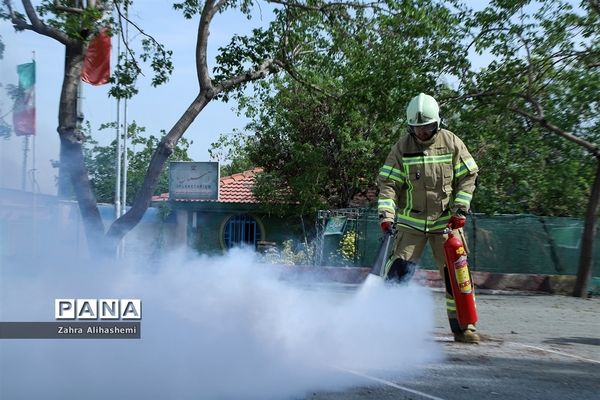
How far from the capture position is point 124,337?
462cm

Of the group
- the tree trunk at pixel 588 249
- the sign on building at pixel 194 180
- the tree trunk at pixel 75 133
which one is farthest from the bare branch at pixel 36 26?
the sign on building at pixel 194 180

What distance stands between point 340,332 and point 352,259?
11.3m

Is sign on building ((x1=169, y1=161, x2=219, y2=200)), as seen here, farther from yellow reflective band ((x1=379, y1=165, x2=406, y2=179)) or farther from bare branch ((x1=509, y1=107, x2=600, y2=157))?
yellow reflective band ((x1=379, y1=165, x2=406, y2=179))

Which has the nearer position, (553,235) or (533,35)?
(533,35)

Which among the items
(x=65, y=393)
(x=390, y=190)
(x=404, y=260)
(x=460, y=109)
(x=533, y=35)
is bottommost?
(x=65, y=393)

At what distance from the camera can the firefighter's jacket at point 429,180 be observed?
6043mm

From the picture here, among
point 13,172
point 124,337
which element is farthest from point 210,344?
point 13,172

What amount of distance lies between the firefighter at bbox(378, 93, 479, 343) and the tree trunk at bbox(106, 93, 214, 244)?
569 cm

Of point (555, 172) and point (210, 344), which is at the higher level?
point (555, 172)

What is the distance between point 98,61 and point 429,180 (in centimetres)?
676

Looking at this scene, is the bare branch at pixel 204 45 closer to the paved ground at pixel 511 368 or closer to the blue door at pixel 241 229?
the paved ground at pixel 511 368

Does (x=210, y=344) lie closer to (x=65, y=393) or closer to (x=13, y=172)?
(x=65, y=393)

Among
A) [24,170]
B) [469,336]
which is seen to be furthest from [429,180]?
[24,170]

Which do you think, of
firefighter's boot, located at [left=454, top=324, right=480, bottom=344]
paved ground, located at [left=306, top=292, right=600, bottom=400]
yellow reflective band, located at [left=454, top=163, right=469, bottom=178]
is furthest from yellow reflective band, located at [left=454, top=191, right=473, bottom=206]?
paved ground, located at [left=306, top=292, right=600, bottom=400]
